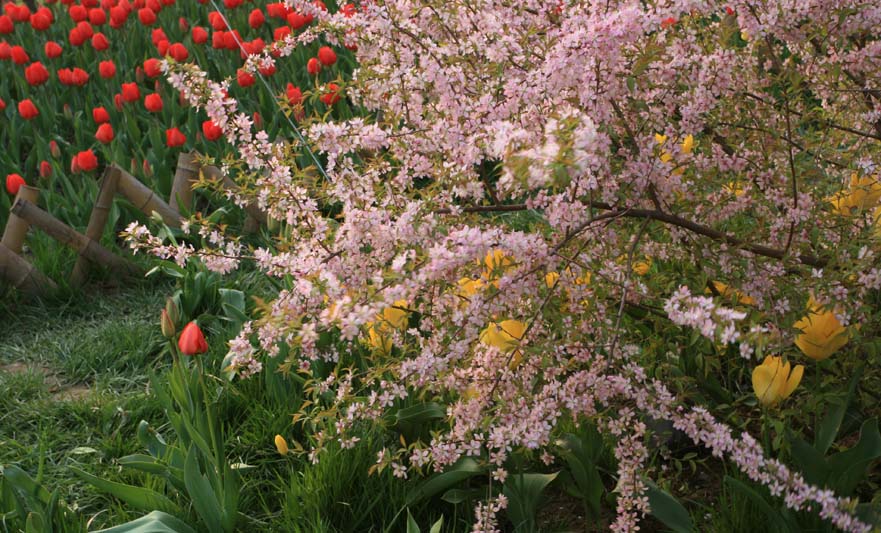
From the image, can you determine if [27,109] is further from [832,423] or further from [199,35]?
[832,423]

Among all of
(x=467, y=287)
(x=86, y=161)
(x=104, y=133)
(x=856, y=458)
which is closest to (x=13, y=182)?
(x=86, y=161)

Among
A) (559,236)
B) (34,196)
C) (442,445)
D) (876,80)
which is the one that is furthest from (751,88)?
(34,196)

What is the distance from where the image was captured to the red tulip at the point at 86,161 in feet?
12.4

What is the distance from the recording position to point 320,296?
156cm

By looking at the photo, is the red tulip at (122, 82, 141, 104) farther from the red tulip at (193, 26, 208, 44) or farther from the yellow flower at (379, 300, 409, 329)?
the yellow flower at (379, 300, 409, 329)

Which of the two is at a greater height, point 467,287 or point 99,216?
point 467,287

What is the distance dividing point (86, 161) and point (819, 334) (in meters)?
2.97

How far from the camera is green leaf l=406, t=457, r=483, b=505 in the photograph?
1948 mm

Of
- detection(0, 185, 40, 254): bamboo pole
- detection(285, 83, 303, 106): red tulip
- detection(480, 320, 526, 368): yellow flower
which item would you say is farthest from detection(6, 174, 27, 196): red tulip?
detection(480, 320, 526, 368): yellow flower

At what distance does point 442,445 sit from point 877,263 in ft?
2.86

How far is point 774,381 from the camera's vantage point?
70.2 inches

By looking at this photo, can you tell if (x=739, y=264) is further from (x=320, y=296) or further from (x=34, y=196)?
(x=34, y=196)

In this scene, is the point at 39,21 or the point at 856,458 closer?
the point at 856,458

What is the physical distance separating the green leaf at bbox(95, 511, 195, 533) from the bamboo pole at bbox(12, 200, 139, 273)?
1693mm
